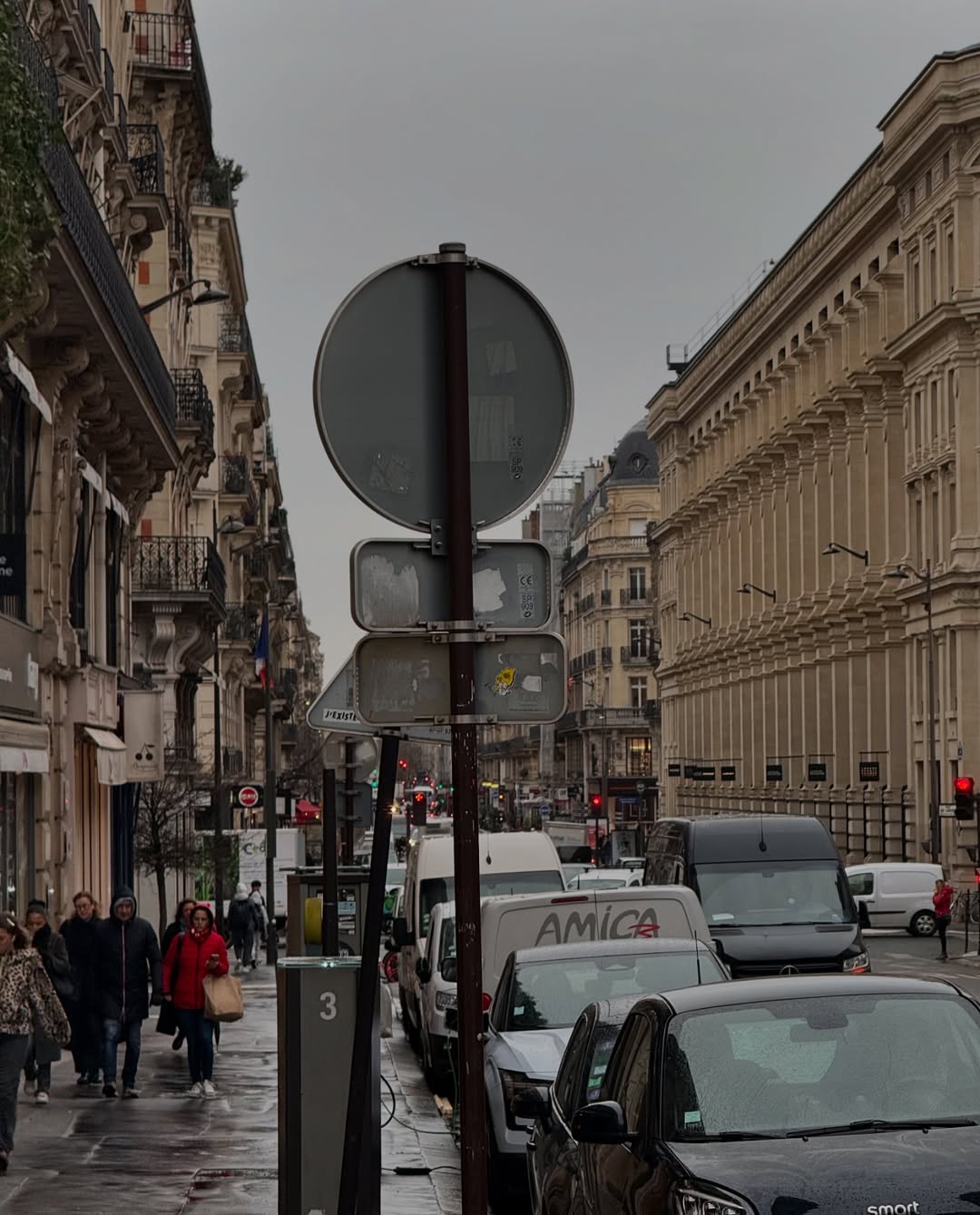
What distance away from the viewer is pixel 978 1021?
8625 millimetres

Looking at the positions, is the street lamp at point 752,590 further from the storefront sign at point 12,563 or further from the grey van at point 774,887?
the storefront sign at point 12,563

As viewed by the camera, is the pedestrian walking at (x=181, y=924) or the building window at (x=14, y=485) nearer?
the pedestrian walking at (x=181, y=924)

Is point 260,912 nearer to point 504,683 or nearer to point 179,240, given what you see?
point 179,240


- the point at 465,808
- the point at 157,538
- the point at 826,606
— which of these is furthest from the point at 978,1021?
the point at 826,606

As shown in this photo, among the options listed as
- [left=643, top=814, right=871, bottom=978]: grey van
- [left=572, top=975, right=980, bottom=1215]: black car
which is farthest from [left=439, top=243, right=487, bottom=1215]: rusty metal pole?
[left=643, top=814, right=871, bottom=978]: grey van

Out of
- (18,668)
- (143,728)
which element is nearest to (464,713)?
(18,668)

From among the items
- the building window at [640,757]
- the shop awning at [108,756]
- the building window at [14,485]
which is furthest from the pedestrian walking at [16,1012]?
the building window at [640,757]

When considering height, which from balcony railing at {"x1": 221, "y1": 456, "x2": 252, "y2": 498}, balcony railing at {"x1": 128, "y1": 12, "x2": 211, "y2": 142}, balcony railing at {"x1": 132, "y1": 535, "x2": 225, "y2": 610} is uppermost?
balcony railing at {"x1": 128, "y1": 12, "x2": 211, "y2": 142}

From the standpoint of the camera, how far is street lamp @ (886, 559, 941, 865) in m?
65.8

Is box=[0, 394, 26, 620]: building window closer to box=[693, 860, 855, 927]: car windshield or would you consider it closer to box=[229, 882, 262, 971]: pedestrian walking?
box=[693, 860, 855, 927]: car windshield

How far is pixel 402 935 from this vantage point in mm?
28672

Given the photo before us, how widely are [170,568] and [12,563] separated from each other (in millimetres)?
29899

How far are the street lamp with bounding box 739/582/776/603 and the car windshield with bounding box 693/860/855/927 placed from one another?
71106 millimetres

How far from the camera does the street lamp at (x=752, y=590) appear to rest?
98.2 m
